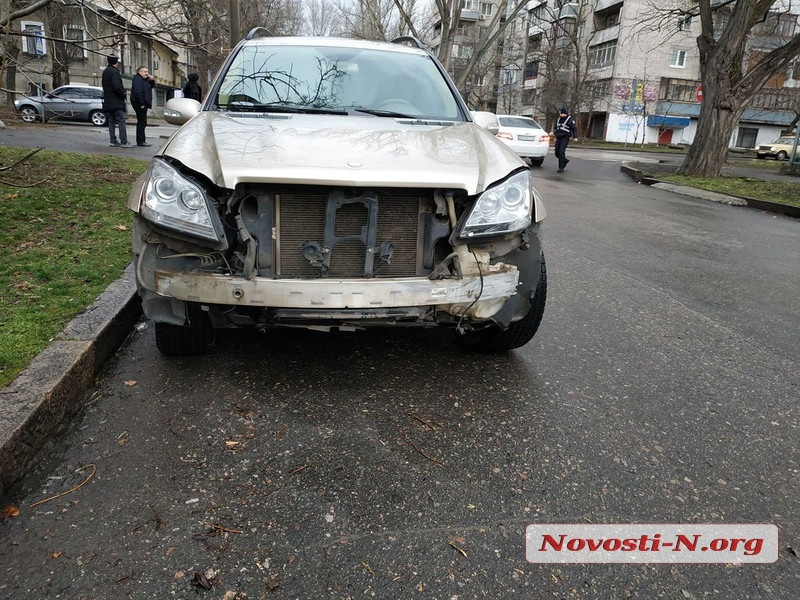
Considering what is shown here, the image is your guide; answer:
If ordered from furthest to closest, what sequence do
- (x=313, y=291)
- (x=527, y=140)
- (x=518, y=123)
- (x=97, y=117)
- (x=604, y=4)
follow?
(x=604, y=4) < (x=97, y=117) < (x=518, y=123) < (x=527, y=140) < (x=313, y=291)

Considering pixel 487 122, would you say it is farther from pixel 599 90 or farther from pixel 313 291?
pixel 599 90

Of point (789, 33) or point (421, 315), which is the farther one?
point (789, 33)

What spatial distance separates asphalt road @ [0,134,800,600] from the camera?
1.88 metres

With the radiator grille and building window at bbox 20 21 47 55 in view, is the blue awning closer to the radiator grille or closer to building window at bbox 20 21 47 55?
building window at bbox 20 21 47 55

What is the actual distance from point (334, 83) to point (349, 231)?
68.6 inches

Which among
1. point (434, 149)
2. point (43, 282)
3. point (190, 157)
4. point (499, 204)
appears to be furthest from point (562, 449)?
point (43, 282)

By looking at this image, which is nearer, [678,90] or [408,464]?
[408,464]

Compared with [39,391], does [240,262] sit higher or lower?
higher

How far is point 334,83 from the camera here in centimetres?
406

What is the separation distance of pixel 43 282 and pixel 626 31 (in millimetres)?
56483

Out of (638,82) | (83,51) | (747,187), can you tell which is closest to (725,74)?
(747,187)

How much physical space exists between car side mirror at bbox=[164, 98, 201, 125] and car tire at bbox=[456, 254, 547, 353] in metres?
2.24

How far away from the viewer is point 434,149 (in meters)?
3.02

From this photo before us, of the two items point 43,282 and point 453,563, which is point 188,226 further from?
point 43,282
